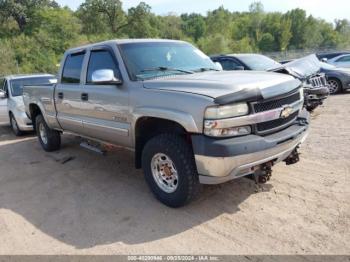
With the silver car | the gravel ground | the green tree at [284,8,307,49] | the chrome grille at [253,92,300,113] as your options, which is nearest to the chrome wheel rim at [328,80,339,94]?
the silver car

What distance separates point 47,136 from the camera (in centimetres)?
692

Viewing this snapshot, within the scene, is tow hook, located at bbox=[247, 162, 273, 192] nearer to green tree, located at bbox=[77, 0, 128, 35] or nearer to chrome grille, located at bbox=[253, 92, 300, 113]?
chrome grille, located at bbox=[253, 92, 300, 113]

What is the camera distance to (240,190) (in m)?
4.29

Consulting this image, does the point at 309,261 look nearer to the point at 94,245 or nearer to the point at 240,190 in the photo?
the point at 240,190

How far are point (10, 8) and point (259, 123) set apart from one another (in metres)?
62.8

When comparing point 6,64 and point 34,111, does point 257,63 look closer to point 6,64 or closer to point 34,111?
point 34,111

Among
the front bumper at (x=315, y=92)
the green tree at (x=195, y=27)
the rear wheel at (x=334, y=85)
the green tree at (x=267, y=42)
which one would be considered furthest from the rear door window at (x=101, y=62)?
the green tree at (x=267, y=42)

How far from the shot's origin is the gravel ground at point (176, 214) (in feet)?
10.7

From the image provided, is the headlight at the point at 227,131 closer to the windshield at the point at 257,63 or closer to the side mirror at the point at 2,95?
the windshield at the point at 257,63

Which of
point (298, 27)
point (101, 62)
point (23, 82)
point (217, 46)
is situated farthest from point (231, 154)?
point (298, 27)

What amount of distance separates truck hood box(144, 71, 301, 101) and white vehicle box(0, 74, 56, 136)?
5.88 m

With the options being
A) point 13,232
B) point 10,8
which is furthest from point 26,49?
point 13,232

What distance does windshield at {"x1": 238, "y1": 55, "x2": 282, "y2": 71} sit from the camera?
924 centimetres

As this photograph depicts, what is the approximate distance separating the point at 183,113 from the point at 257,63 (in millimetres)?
6664
